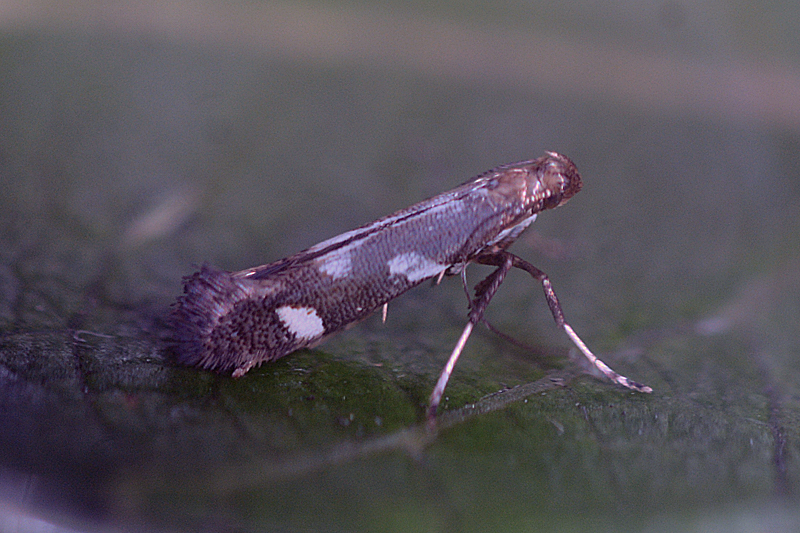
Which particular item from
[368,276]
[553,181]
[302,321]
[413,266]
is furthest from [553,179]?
[302,321]

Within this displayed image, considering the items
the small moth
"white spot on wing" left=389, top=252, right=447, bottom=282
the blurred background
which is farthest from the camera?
"white spot on wing" left=389, top=252, right=447, bottom=282

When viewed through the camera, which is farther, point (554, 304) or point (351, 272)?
point (554, 304)

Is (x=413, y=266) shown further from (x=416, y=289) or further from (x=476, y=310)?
(x=416, y=289)

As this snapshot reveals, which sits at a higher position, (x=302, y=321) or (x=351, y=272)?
(x=351, y=272)

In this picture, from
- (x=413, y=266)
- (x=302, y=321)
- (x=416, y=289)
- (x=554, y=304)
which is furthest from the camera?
(x=416, y=289)

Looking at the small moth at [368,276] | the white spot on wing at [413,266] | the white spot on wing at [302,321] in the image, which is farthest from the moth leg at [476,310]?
the white spot on wing at [302,321]

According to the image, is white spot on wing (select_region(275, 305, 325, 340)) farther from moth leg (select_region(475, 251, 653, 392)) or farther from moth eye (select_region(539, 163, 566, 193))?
moth eye (select_region(539, 163, 566, 193))

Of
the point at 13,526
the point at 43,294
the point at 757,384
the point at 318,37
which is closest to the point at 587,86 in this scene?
the point at 318,37

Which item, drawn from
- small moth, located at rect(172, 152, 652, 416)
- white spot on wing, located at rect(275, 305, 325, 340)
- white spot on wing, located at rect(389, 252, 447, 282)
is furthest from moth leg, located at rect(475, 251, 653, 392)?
white spot on wing, located at rect(275, 305, 325, 340)
